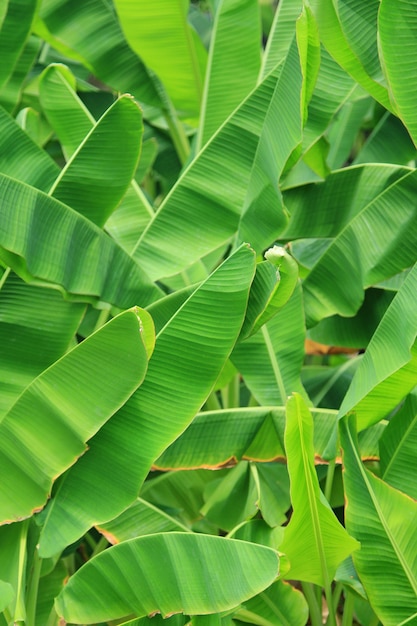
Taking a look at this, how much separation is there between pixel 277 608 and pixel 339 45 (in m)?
0.95

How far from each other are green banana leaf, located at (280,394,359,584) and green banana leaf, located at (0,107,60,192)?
2.07 feet

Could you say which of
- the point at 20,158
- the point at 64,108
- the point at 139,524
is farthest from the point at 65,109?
the point at 139,524

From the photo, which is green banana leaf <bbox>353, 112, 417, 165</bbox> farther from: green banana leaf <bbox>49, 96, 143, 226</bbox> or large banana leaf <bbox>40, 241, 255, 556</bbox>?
large banana leaf <bbox>40, 241, 255, 556</bbox>

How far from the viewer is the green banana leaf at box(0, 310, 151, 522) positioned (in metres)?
1.08

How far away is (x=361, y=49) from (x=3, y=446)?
0.85 meters

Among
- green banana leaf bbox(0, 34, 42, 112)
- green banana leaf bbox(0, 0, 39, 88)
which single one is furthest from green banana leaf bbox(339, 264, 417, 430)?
green banana leaf bbox(0, 34, 42, 112)

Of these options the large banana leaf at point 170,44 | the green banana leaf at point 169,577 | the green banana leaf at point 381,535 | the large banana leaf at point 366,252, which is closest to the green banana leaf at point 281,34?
the large banana leaf at point 170,44

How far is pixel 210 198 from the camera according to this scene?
1493 mm

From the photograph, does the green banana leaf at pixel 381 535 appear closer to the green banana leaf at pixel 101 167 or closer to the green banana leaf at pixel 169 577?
the green banana leaf at pixel 169 577

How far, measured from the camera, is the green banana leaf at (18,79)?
6.14 ft

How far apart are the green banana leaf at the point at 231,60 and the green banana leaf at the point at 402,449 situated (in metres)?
0.74

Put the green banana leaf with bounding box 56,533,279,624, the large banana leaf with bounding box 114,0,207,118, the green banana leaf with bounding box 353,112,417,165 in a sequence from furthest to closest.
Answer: the green banana leaf with bounding box 353,112,417,165 → the large banana leaf with bounding box 114,0,207,118 → the green banana leaf with bounding box 56,533,279,624

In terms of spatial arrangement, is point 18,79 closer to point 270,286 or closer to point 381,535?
point 270,286

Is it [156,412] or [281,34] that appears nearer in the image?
[156,412]
